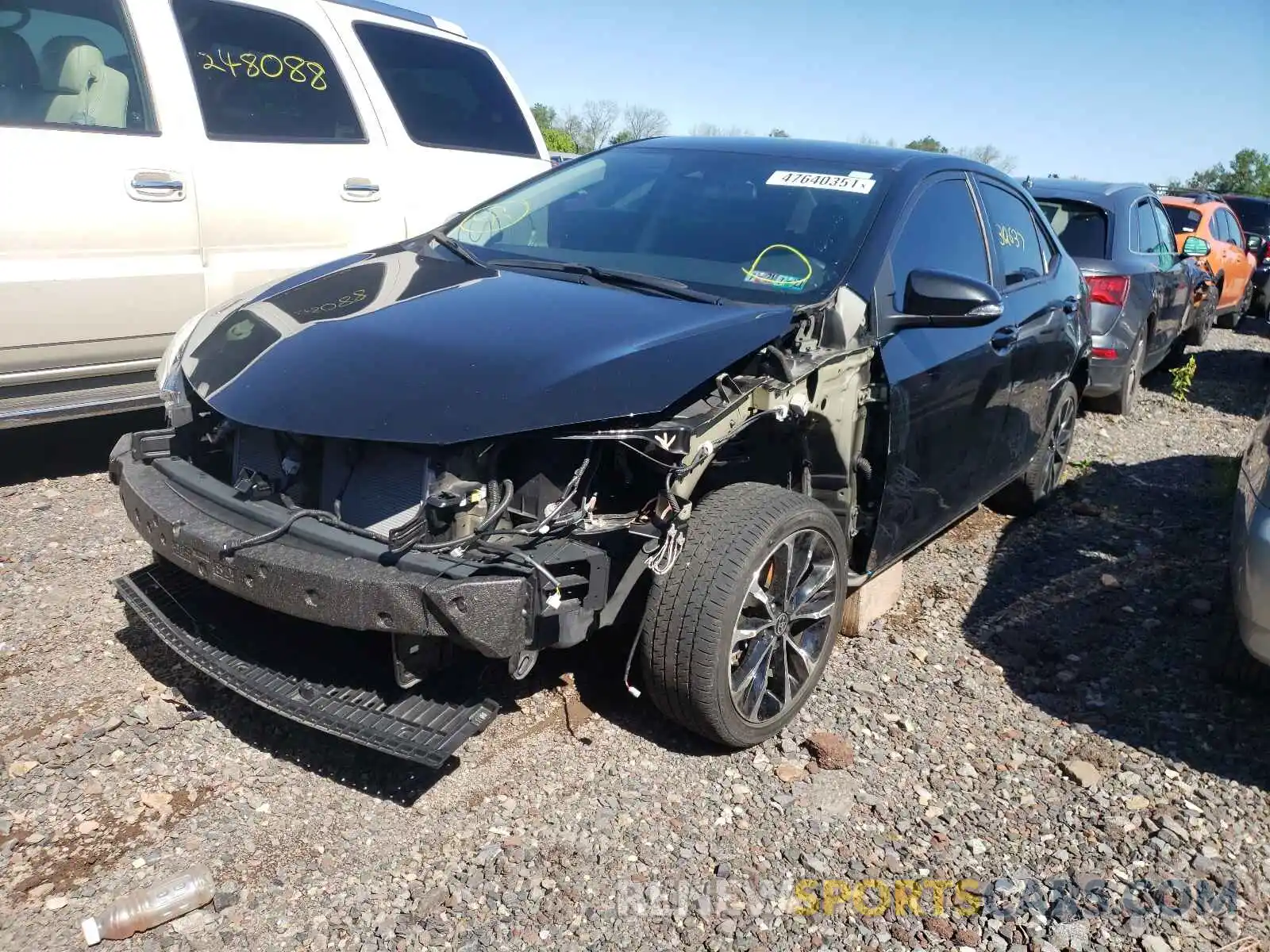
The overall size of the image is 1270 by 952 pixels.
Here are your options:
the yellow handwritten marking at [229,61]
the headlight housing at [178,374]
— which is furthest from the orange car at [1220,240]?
the headlight housing at [178,374]

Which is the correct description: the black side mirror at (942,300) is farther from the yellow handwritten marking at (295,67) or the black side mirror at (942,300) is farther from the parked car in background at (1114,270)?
the parked car in background at (1114,270)

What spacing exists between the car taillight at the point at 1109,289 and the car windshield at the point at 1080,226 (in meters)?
0.26

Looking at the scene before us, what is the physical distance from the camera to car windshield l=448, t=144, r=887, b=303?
3391mm

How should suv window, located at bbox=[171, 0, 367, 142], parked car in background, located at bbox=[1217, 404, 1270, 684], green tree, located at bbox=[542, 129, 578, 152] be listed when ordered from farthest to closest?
green tree, located at bbox=[542, 129, 578, 152]
suv window, located at bbox=[171, 0, 367, 142]
parked car in background, located at bbox=[1217, 404, 1270, 684]

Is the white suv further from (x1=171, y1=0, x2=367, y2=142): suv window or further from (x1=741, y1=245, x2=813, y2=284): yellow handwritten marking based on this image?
(x1=741, y1=245, x2=813, y2=284): yellow handwritten marking

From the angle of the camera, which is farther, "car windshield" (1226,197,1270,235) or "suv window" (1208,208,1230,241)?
Answer: "car windshield" (1226,197,1270,235)

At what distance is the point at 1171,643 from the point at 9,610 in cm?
431

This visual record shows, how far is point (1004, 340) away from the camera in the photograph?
13.5 feet

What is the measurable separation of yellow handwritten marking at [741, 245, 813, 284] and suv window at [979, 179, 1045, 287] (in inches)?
50.3

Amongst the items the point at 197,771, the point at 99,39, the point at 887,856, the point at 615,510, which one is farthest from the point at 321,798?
the point at 99,39

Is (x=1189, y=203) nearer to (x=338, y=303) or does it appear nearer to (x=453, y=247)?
(x=453, y=247)

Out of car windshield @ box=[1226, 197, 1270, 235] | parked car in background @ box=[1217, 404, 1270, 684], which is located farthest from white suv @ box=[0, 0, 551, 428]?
car windshield @ box=[1226, 197, 1270, 235]

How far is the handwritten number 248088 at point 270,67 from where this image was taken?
16.0ft

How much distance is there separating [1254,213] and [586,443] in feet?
61.7
